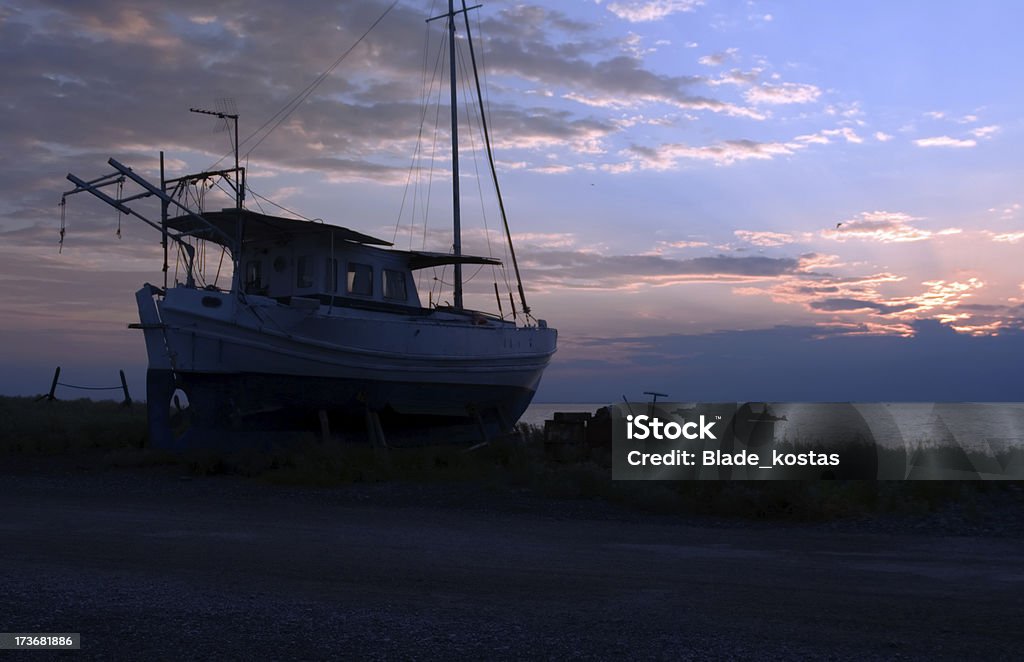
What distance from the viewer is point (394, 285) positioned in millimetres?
22766

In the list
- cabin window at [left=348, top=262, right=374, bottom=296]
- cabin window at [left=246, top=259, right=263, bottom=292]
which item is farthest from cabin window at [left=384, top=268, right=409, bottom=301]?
cabin window at [left=246, top=259, right=263, bottom=292]

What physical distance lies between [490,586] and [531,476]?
26.3ft

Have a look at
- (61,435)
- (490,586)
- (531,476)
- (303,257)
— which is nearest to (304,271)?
(303,257)

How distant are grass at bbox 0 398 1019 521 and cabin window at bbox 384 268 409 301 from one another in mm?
4166

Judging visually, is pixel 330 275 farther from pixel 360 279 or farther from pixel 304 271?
pixel 360 279

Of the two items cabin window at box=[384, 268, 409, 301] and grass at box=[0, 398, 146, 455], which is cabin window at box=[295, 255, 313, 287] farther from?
grass at box=[0, 398, 146, 455]

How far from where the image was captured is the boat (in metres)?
19.3

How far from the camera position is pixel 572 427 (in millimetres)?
18969

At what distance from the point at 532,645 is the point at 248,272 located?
58.5ft

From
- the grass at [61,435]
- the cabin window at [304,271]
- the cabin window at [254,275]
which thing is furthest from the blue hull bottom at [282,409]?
the cabin window at [254,275]

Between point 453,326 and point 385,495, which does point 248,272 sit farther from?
point 385,495

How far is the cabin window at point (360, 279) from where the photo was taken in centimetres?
2172

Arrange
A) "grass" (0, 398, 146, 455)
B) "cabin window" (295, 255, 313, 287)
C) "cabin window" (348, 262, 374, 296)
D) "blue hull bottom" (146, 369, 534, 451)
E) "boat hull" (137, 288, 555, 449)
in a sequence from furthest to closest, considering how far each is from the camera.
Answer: "cabin window" (348, 262, 374, 296) < "grass" (0, 398, 146, 455) < "cabin window" (295, 255, 313, 287) < "blue hull bottom" (146, 369, 534, 451) < "boat hull" (137, 288, 555, 449)

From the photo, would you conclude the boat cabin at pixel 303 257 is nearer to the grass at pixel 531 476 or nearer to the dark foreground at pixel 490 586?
the grass at pixel 531 476
